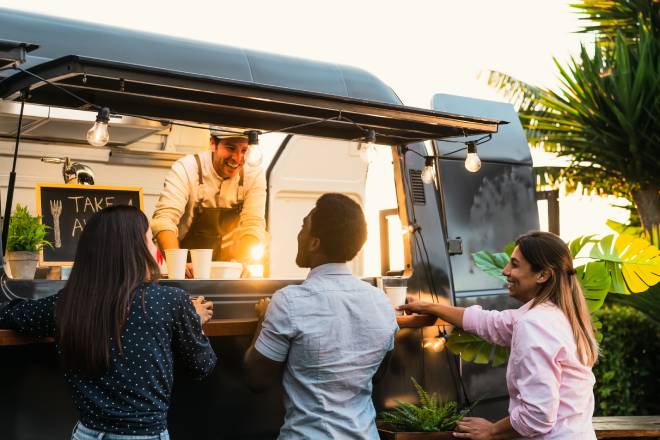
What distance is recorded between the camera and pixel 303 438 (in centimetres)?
307

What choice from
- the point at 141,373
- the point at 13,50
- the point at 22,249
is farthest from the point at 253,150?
the point at 141,373

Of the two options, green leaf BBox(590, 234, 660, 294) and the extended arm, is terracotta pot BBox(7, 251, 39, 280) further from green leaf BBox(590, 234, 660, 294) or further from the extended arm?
green leaf BBox(590, 234, 660, 294)

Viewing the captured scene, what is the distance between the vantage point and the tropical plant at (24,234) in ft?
12.2

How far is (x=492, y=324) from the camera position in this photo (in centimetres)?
384

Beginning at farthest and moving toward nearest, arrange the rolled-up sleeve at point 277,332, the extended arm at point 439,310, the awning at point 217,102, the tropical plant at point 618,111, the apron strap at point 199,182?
the tropical plant at point 618,111
the apron strap at point 199,182
the extended arm at point 439,310
the awning at point 217,102
the rolled-up sleeve at point 277,332

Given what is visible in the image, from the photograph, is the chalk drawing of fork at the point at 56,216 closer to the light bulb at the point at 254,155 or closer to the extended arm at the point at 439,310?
the light bulb at the point at 254,155

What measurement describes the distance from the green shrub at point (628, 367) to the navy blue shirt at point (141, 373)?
6985mm

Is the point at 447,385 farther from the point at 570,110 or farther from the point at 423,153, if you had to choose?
the point at 570,110

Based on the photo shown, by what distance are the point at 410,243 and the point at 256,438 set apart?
1.49 meters

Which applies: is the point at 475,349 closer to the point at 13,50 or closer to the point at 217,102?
the point at 217,102

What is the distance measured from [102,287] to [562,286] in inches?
67.6

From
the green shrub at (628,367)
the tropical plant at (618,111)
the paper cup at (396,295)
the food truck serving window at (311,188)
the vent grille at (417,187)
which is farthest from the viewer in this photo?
the tropical plant at (618,111)

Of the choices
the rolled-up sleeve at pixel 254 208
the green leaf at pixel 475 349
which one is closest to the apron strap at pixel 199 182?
the rolled-up sleeve at pixel 254 208

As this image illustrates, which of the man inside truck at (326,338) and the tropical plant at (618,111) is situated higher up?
the tropical plant at (618,111)
